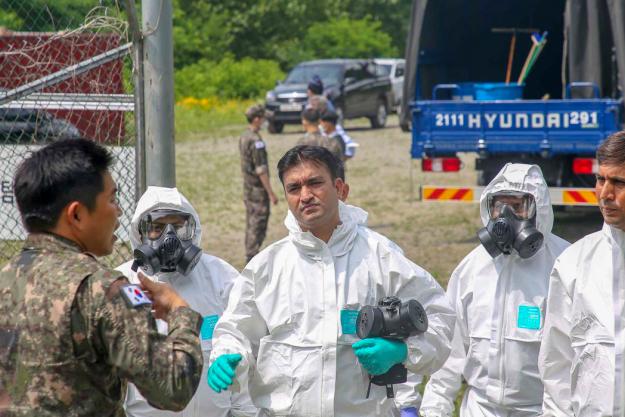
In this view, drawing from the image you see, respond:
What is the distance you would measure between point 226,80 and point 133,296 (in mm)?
34826

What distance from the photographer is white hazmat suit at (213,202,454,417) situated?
4070 millimetres

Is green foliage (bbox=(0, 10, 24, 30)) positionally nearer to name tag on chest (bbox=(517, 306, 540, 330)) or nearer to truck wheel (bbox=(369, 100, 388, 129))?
name tag on chest (bbox=(517, 306, 540, 330))

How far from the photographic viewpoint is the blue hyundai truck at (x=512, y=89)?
1086 centimetres

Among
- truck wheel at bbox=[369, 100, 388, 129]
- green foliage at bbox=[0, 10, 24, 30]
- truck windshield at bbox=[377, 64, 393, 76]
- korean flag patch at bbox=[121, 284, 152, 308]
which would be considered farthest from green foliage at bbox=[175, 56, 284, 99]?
korean flag patch at bbox=[121, 284, 152, 308]

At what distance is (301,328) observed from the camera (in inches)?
162

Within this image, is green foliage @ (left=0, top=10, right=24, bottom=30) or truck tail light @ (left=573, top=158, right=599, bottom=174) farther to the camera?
truck tail light @ (left=573, top=158, right=599, bottom=174)

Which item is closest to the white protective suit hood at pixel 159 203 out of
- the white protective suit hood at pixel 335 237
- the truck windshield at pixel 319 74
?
the white protective suit hood at pixel 335 237

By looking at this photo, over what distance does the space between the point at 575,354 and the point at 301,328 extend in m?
0.97

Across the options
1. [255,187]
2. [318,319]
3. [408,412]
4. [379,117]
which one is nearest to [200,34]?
[379,117]

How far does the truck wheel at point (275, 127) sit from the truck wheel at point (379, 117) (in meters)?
2.75

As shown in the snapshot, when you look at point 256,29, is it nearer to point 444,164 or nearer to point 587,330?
point 444,164

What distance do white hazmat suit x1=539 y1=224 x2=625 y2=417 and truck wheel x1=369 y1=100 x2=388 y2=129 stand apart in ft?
77.8

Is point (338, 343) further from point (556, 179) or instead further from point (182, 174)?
point (182, 174)

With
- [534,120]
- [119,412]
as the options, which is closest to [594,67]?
[534,120]
